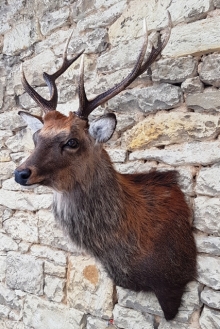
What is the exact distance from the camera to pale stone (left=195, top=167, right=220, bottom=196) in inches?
81.9

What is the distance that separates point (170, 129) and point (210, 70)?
0.39 metres

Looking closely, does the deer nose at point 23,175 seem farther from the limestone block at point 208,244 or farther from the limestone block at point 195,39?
the limestone block at point 195,39

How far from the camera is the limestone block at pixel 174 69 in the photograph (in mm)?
2220

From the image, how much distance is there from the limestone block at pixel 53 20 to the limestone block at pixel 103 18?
→ 0.17 metres

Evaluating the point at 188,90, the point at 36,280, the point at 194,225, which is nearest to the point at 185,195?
the point at 194,225

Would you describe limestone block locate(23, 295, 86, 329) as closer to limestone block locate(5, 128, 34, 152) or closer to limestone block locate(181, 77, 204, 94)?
limestone block locate(5, 128, 34, 152)

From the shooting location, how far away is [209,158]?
211 cm

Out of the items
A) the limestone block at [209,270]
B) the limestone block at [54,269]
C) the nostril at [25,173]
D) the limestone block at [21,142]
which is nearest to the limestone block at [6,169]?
the limestone block at [21,142]

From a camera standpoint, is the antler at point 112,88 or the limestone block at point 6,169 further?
the limestone block at point 6,169

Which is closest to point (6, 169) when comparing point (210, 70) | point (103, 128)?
point (103, 128)

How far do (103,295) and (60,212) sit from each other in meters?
0.82

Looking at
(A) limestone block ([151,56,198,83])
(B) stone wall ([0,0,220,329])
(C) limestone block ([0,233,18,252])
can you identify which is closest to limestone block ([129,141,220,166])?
(B) stone wall ([0,0,220,329])

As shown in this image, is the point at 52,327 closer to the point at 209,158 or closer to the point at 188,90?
the point at 209,158

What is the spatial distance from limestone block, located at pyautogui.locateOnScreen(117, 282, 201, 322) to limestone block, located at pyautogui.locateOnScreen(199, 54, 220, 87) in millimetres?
1089
